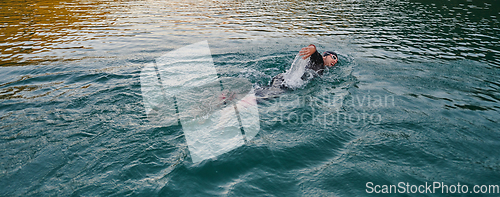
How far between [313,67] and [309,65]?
0.16m

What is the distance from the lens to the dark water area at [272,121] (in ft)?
14.4

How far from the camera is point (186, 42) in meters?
14.8

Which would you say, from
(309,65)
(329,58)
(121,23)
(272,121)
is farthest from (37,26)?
(272,121)

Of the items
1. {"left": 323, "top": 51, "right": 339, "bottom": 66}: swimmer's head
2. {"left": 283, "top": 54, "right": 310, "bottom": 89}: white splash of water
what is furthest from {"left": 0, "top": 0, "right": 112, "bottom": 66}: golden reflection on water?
{"left": 323, "top": 51, "right": 339, "bottom": 66}: swimmer's head

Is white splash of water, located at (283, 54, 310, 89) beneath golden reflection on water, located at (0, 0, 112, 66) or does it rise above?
beneath

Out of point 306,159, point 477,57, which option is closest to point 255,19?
point 477,57

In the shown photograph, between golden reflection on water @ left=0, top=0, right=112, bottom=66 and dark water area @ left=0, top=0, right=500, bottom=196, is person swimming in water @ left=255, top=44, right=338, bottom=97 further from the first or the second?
golden reflection on water @ left=0, top=0, right=112, bottom=66

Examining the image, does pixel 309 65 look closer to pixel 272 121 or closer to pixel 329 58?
pixel 329 58

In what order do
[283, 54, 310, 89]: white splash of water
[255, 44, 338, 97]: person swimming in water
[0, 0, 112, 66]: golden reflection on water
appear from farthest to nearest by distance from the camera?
[0, 0, 112, 66]: golden reflection on water < [283, 54, 310, 89]: white splash of water < [255, 44, 338, 97]: person swimming in water

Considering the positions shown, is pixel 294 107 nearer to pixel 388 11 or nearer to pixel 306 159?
pixel 306 159

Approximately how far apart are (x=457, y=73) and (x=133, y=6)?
28.6m

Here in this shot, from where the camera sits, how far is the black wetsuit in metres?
8.31

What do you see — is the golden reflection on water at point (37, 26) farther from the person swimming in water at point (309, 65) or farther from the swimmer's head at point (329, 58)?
the swimmer's head at point (329, 58)

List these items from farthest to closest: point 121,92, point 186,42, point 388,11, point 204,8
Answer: point 204,8 < point 388,11 < point 186,42 < point 121,92
